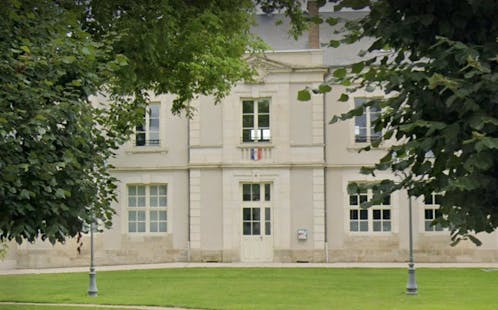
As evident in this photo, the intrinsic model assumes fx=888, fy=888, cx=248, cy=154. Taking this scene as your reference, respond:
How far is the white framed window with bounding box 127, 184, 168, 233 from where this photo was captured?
2972cm

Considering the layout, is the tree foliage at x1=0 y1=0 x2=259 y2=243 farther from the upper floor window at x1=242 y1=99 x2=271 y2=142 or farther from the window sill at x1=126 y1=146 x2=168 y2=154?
the window sill at x1=126 y1=146 x2=168 y2=154

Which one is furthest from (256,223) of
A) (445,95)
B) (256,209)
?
(445,95)

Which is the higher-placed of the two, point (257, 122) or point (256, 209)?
point (257, 122)

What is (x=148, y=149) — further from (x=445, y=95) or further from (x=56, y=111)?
(x=445, y=95)

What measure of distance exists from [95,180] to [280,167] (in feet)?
64.3

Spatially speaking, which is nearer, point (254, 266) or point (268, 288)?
point (268, 288)

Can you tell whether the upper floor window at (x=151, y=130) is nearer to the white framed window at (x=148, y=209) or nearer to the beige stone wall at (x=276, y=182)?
the beige stone wall at (x=276, y=182)

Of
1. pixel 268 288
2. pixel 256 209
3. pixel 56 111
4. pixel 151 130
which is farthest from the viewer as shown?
pixel 151 130

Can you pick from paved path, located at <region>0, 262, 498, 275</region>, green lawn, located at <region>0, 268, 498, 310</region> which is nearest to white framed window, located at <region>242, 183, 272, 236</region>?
paved path, located at <region>0, 262, 498, 275</region>

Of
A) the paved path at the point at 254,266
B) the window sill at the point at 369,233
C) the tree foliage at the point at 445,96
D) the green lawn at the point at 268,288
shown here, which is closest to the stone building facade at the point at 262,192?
the window sill at the point at 369,233

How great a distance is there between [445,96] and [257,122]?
80.9ft

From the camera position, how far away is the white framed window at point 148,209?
97.5 feet

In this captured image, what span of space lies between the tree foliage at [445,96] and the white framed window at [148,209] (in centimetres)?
2485

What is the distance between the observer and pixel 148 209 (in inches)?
1169
